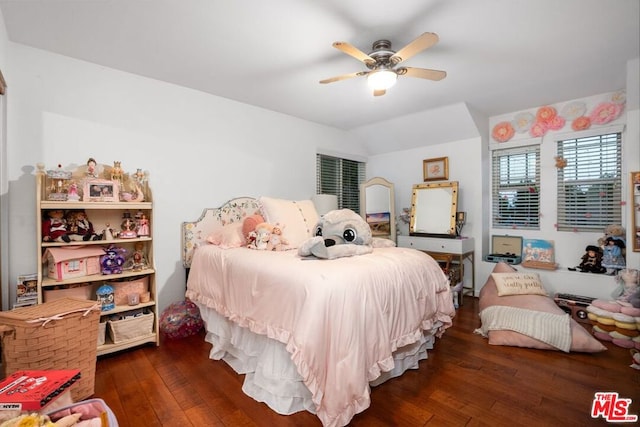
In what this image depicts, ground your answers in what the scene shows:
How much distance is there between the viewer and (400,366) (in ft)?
6.61

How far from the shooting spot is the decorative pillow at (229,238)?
2625 mm

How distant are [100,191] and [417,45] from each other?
257 centimetres

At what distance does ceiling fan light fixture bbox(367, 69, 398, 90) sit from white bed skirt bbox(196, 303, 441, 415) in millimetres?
1881

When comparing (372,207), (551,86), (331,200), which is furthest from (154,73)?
(551,86)

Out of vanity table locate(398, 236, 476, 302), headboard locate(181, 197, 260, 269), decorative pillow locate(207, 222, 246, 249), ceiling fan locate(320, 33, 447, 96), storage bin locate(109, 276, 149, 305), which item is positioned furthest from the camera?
vanity table locate(398, 236, 476, 302)

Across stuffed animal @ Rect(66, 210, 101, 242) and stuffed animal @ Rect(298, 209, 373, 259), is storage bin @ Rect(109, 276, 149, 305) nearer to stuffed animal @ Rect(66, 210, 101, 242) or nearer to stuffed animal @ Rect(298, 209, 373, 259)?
stuffed animal @ Rect(66, 210, 101, 242)

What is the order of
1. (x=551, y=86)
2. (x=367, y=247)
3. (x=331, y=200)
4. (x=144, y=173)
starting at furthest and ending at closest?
(x=331, y=200) < (x=551, y=86) < (x=144, y=173) < (x=367, y=247)

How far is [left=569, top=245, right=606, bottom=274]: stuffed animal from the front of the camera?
3.14 metres

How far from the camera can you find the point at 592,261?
3.18m

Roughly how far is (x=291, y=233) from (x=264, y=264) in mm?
806

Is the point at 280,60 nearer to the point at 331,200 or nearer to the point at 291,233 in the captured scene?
the point at 291,233

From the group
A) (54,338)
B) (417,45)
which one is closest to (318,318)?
(54,338)

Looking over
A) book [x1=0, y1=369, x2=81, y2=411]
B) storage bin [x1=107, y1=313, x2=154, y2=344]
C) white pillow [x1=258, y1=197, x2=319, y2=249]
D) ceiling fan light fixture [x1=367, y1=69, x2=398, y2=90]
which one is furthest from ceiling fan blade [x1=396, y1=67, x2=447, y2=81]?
storage bin [x1=107, y1=313, x2=154, y2=344]

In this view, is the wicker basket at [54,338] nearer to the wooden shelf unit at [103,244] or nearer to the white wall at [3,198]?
the wooden shelf unit at [103,244]
